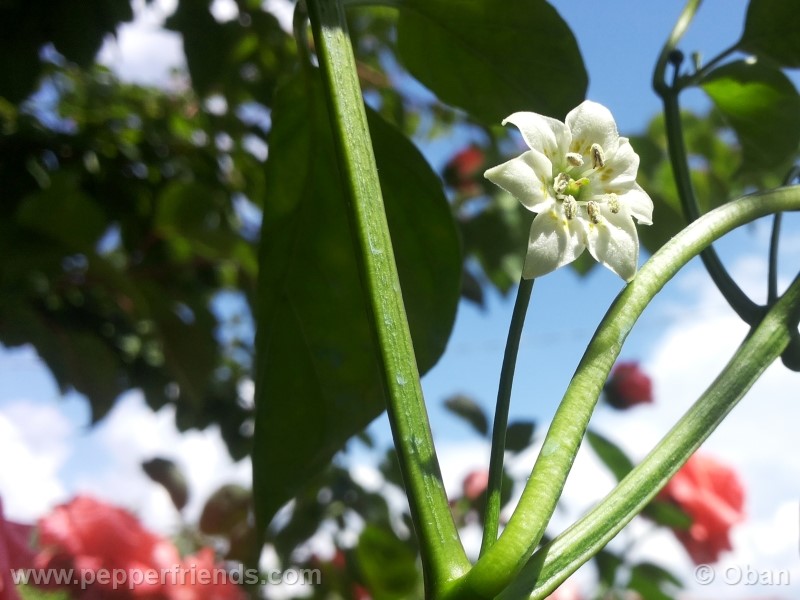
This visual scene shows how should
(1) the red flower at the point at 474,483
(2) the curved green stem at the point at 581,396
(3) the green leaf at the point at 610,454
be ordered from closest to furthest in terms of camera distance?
(2) the curved green stem at the point at 581,396 → (3) the green leaf at the point at 610,454 → (1) the red flower at the point at 474,483

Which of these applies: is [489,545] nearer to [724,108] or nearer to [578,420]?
[578,420]

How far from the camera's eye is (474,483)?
102cm

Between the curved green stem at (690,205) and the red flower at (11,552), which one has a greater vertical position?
the curved green stem at (690,205)

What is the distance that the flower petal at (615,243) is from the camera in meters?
0.24

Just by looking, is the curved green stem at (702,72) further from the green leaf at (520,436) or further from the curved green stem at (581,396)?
the green leaf at (520,436)

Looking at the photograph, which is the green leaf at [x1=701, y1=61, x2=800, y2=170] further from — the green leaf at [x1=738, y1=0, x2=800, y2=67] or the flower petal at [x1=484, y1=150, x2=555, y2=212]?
the flower petal at [x1=484, y1=150, x2=555, y2=212]

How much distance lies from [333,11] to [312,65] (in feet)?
0.35

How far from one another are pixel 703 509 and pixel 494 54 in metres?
0.71

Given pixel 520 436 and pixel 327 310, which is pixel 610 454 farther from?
pixel 327 310

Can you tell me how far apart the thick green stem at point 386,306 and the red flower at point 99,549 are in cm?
38

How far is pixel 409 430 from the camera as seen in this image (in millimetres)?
207

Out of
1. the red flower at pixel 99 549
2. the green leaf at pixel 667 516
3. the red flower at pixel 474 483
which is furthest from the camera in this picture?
the red flower at pixel 474 483

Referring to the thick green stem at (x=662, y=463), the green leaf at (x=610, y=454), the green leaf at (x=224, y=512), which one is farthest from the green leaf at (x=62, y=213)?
the thick green stem at (x=662, y=463)

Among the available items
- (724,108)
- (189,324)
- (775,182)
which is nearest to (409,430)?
(724,108)
